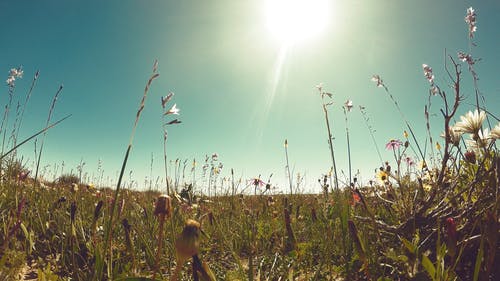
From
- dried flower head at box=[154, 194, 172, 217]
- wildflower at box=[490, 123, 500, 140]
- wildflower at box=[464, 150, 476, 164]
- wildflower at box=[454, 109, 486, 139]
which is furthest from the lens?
wildflower at box=[464, 150, 476, 164]

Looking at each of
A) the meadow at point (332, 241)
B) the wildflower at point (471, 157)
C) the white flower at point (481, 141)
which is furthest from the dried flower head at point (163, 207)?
the wildflower at point (471, 157)

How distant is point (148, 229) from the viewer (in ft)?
7.23

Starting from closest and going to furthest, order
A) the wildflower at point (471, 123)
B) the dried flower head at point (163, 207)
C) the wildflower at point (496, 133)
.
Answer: the dried flower head at point (163, 207)
the wildflower at point (496, 133)
the wildflower at point (471, 123)

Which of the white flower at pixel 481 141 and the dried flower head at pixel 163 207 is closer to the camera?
the dried flower head at pixel 163 207

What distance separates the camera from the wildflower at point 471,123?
6.09 ft

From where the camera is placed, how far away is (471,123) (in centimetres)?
191

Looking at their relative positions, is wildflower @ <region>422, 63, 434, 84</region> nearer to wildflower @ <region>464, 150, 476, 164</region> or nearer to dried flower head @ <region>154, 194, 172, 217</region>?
wildflower @ <region>464, 150, 476, 164</region>

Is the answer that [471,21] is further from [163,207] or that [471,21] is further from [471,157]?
[163,207]

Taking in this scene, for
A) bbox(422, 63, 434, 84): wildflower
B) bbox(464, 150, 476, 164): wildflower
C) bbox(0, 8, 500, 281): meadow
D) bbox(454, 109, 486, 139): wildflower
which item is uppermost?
bbox(422, 63, 434, 84): wildflower

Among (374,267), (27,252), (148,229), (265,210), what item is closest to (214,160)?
(265,210)

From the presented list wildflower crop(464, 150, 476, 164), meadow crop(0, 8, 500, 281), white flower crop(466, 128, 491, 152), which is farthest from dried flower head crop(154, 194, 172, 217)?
wildflower crop(464, 150, 476, 164)

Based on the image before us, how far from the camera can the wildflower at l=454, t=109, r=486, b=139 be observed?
186 cm

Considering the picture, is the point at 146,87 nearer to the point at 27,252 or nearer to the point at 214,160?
the point at 27,252

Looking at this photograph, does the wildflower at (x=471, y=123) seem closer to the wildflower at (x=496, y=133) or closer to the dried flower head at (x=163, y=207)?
the wildflower at (x=496, y=133)
